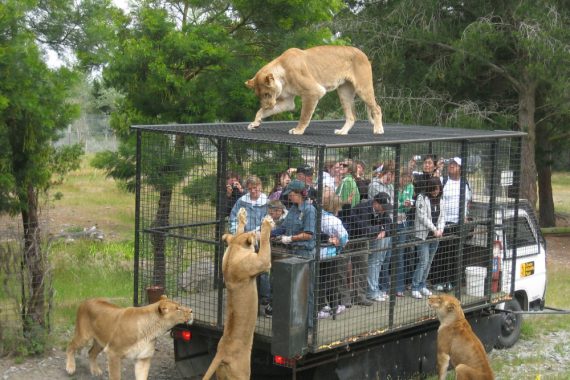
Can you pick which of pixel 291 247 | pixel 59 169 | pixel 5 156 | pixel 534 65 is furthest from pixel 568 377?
pixel 534 65

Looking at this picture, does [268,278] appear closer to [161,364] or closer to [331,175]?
[331,175]

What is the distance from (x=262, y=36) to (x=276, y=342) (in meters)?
8.29

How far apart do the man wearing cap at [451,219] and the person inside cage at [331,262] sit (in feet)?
4.54

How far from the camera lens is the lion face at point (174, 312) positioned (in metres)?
7.98

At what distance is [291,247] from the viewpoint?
807 cm

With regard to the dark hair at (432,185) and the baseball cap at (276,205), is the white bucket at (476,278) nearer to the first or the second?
the dark hair at (432,185)

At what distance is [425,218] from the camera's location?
8.85 meters

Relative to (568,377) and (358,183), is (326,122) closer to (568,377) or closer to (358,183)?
(358,183)

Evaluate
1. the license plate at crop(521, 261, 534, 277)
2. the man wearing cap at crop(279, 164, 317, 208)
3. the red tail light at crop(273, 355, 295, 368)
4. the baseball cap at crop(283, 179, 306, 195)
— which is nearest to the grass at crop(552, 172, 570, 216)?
the license plate at crop(521, 261, 534, 277)

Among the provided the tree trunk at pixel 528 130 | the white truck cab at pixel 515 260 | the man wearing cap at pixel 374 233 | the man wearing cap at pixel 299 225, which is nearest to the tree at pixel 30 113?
the man wearing cap at pixel 299 225

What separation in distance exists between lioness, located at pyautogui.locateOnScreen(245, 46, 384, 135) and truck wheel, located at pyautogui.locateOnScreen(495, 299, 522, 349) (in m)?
3.13

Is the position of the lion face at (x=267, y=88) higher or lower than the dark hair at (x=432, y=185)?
higher

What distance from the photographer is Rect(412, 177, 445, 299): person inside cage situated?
8859 mm

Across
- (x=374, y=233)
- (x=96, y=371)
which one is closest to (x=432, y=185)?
(x=374, y=233)
